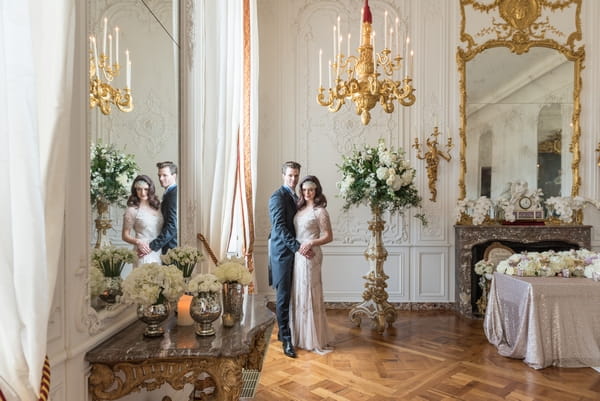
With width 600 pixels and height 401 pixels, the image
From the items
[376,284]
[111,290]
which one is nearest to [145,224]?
[111,290]

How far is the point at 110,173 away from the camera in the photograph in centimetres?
200

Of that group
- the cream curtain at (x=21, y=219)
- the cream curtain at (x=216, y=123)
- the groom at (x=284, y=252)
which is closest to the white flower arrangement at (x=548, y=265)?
the groom at (x=284, y=252)

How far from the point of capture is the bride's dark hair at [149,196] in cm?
225

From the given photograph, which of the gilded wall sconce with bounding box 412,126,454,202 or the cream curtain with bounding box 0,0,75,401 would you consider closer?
the cream curtain with bounding box 0,0,75,401

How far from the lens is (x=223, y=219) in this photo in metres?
3.79

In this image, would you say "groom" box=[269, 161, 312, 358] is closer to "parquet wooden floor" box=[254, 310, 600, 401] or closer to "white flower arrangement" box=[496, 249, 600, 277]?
"parquet wooden floor" box=[254, 310, 600, 401]

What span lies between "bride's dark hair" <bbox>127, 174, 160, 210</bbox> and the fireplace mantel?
185 inches

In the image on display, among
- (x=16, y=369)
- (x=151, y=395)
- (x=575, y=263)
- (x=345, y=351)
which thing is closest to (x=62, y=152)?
(x=16, y=369)

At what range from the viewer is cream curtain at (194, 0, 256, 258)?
3.48 meters

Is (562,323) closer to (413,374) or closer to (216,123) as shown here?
(413,374)

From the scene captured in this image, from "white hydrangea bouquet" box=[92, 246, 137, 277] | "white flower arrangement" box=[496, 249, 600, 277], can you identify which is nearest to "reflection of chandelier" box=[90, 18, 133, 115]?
"white hydrangea bouquet" box=[92, 246, 137, 277]

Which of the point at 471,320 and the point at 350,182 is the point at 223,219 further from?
the point at 471,320

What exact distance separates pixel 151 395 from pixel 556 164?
20.6ft

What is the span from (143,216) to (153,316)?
631mm
